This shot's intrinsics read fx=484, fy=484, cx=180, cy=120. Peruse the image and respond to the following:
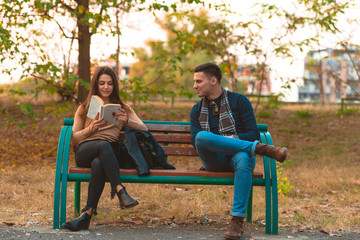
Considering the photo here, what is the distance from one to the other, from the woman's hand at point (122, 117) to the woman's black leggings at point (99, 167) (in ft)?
0.86

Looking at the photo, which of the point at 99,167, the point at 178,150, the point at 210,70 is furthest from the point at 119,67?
the point at 99,167

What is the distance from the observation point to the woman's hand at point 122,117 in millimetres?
4156

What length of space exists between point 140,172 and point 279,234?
124 centimetres

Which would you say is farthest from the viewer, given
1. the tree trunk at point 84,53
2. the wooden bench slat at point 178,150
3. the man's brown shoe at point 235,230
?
the tree trunk at point 84,53

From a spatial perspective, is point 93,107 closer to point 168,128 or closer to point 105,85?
point 105,85

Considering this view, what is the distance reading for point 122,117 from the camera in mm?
4164

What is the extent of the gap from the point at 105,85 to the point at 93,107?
0.28 metres

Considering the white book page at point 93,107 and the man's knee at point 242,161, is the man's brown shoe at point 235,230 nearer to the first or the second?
the man's knee at point 242,161

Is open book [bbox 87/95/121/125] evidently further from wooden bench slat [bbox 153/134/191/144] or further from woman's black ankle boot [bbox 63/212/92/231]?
woman's black ankle boot [bbox 63/212/92/231]

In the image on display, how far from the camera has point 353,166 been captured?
29.7 feet

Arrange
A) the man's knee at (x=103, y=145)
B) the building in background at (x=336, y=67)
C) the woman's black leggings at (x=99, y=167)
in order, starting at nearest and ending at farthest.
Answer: the woman's black leggings at (x=99, y=167)
the man's knee at (x=103, y=145)
the building in background at (x=336, y=67)

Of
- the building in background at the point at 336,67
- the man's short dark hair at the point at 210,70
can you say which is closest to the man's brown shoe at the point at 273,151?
the man's short dark hair at the point at 210,70

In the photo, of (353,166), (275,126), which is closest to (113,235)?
(353,166)

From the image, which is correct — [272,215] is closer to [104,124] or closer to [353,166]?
[104,124]
